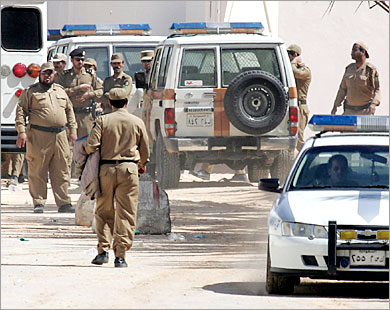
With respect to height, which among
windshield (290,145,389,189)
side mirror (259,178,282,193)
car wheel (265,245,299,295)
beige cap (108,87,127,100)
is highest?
beige cap (108,87,127,100)

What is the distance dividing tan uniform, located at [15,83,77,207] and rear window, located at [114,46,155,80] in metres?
4.88

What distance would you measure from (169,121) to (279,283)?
9.19 metres

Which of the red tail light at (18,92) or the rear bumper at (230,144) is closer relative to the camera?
the red tail light at (18,92)

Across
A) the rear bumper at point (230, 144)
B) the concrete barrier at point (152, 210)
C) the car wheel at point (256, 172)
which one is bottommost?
the car wheel at point (256, 172)

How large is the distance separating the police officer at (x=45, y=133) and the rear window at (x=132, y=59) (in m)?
4.88

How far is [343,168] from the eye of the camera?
9938 millimetres

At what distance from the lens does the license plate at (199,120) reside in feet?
59.7

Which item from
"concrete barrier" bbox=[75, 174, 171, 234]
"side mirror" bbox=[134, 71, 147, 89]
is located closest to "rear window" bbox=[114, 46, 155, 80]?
"side mirror" bbox=[134, 71, 147, 89]

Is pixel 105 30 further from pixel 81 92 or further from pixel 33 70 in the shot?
pixel 33 70

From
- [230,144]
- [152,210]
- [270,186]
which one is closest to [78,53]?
[230,144]

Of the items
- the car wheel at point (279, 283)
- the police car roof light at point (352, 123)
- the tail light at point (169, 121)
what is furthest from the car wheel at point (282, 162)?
the car wheel at point (279, 283)

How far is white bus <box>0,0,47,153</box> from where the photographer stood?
17.7 meters

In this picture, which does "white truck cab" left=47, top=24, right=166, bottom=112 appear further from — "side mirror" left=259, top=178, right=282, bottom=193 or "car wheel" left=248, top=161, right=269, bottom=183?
"side mirror" left=259, top=178, right=282, bottom=193

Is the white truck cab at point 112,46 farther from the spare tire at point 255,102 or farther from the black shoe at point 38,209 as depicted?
the black shoe at point 38,209
